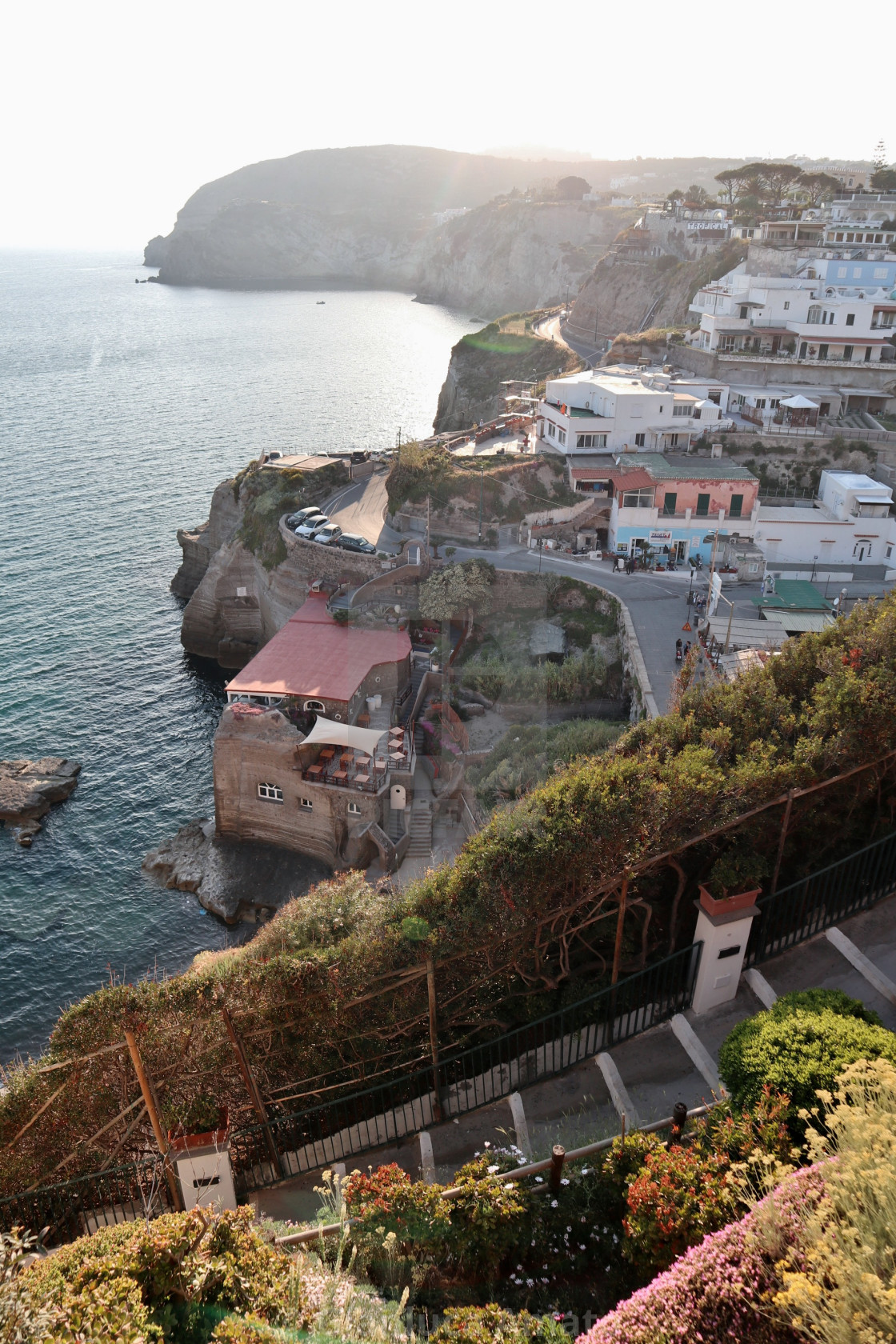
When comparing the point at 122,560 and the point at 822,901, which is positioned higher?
the point at 822,901

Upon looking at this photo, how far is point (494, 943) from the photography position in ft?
41.7

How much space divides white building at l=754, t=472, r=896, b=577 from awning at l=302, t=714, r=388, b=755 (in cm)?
1927

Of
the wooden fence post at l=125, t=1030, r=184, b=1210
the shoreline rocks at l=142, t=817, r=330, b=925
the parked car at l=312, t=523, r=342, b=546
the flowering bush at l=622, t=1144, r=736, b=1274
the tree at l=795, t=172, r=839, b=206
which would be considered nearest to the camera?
the flowering bush at l=622, t=1144, r=736, b=1274

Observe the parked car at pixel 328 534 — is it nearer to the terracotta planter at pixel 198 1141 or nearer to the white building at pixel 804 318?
the white building at pixel 804 318

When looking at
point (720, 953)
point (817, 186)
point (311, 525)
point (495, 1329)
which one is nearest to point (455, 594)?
point (311, 525)

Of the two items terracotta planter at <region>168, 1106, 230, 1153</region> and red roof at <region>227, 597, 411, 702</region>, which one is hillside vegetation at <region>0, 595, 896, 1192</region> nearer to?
terracotta planter at <region>168, 1106, 230, 1153</region>

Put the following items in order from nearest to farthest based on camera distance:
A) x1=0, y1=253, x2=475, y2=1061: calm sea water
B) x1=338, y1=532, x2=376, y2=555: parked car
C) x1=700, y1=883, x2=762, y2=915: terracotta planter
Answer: x1=700, y1=883, x2=762, y2=915: terracotta planter, x1=0, y1=253, x2=475, y2=1061: calm sea water, x1=338, y1=532, x2=376, y2=555: parked car

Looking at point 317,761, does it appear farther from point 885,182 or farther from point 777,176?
point 777,176

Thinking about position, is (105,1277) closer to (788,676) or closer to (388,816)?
(788,676)

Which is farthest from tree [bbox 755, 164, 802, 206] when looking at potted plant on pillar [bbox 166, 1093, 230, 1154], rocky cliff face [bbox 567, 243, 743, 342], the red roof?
potted plant on pillar [bbox 166, 1093, 230, 1154]

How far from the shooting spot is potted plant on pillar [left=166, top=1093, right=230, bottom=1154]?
11.5 metres

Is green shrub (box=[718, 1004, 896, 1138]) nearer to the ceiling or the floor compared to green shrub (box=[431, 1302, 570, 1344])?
nearer to the ceiling

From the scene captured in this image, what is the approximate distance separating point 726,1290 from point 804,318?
53941mm

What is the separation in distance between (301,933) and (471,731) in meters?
17.0
